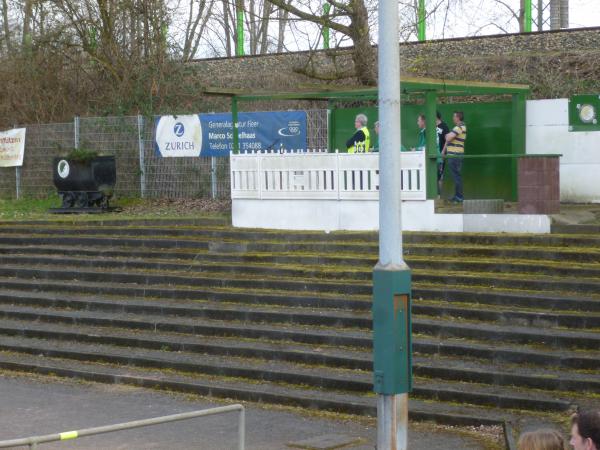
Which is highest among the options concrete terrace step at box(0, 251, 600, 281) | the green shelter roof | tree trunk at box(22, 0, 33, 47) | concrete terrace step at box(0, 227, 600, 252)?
tree trunk at box(22, 0, 33, 47)

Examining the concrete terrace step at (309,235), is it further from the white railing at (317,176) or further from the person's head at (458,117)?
the person's head at (458,117)

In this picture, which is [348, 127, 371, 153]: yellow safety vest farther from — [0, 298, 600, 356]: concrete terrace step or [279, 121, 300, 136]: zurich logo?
[0, 298, 600, 356]: concrete terrace step

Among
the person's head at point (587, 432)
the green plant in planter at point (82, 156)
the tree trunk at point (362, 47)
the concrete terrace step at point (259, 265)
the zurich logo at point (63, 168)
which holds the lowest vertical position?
the concrete terrace step at point (259, 265)

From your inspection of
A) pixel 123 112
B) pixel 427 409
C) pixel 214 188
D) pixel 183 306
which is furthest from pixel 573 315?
pixel 123 112

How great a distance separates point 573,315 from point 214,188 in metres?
11.1

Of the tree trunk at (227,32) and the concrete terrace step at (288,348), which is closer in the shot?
the concrete terrace step at (288,348)

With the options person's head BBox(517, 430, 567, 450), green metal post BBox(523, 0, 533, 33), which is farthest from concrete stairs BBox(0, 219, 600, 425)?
green metal post BBox(523, 0, 533, 33)

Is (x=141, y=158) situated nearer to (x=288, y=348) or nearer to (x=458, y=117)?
(x=458, y=117)

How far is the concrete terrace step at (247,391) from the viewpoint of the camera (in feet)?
33.4

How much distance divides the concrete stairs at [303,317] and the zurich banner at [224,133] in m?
2.75

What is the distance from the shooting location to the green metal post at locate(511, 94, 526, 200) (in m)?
17.3

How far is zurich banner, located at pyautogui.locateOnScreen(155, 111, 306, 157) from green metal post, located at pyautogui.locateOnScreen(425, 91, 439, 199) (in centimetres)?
405

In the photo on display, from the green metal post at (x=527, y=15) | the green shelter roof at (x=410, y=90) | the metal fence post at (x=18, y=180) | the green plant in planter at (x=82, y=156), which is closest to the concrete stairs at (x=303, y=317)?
the green shelter roof at (x=410, y=90)

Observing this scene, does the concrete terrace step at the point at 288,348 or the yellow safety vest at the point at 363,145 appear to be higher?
the yellow safety vest at the point at 363,145
